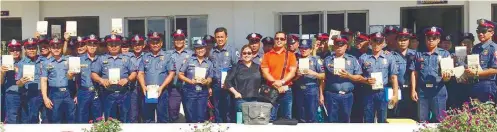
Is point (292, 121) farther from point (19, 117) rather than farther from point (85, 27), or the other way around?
point (85, 27)

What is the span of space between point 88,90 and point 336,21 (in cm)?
447

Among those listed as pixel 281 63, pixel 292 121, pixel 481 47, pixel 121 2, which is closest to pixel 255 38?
pixel 281 63

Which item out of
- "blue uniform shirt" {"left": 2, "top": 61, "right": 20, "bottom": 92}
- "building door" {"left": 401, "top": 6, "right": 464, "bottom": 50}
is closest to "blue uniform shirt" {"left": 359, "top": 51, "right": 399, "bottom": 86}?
"building door" {"left": 401, "top": 6, "right": 464, "bottom": 50}

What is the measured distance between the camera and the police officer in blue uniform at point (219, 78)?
24.1 ft

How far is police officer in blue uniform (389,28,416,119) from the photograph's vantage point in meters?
7.20

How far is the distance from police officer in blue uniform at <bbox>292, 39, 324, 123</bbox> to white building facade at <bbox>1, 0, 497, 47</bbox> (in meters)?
3.18

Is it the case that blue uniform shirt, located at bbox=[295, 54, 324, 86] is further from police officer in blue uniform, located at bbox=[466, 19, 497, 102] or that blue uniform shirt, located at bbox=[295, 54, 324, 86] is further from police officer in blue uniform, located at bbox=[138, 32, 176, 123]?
police officer in blue uniform, located at bbox=[466, 19, 497, 102]

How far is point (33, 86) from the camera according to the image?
7.64 m

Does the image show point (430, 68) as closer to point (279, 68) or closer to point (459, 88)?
point (459, 88)

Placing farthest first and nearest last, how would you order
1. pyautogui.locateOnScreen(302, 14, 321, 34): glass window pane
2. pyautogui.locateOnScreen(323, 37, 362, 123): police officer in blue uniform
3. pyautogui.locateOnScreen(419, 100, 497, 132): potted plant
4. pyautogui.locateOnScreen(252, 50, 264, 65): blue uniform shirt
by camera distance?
pyautogui.locateOnScreen(302, 14, 321, 34): glass window pane
pyautogui.locateOnScreen(252, 50, 264, 65): blue uniform shirt
pyautogui.locateOnScreen(323, 37, 362, 123): police officer in blue uniform
pyautogui.locateOnScreen(419, 100, 497, 132): potted plant

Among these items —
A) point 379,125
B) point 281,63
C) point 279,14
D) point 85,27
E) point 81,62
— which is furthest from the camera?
point 85,27

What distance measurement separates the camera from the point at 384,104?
7.11 metres

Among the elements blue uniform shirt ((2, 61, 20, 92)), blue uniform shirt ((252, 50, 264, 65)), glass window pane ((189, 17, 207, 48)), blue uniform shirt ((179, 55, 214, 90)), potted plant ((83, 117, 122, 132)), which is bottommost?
potted plant ((83, 117, 122, 132))

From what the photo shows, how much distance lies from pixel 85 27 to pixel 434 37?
21.0 ft
